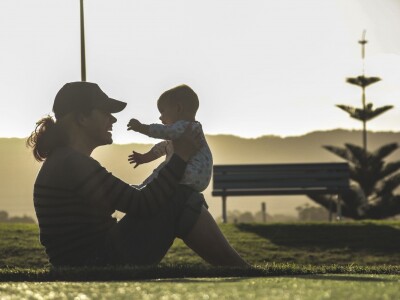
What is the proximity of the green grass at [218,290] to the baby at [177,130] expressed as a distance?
1089mm

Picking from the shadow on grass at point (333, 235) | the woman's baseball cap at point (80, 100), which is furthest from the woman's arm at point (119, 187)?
the shadow on grass at point (333, 235)

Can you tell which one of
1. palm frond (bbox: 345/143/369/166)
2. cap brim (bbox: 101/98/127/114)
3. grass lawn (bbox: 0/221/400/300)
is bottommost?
grass lawn (bbox: 0/221/400/300)

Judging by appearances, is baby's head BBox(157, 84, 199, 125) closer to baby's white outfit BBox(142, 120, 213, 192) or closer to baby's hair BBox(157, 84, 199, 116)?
baby's hair BBox(157, 84, 199, 116)

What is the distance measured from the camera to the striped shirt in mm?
4453

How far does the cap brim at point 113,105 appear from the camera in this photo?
4723 millimetres

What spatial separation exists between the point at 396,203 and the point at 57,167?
33034 mm

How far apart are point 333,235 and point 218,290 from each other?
1054 centimetres

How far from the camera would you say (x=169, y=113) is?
5.68m

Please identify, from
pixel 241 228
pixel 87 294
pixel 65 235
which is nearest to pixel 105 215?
pixel 65 235

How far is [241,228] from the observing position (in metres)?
14.6

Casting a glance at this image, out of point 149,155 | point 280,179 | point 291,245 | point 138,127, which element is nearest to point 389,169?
point 280,179

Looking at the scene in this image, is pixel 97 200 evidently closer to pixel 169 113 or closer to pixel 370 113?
pixel 169 113

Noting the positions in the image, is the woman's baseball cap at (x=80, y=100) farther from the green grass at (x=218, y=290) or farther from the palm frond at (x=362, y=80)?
the palm frond at (x=362, y=80)

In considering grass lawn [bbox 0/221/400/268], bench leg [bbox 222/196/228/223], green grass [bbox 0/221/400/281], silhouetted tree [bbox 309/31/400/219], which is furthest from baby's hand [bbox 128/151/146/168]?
silhouetted tree [bbox 309/31/400/219]
